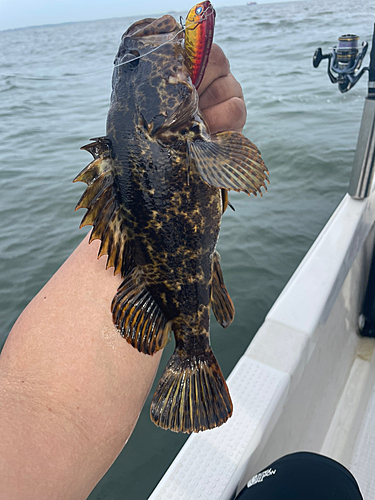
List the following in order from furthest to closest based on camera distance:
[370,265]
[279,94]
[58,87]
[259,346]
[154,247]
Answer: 1. [279,94]
2. [370,265]
3. [259,346]
4. [58,87]
5. [154,247]

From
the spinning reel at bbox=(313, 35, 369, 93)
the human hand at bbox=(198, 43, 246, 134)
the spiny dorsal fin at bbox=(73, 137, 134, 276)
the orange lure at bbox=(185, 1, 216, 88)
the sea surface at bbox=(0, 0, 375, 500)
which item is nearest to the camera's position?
the orange lure at bbox=(185, 1, 216, 88)

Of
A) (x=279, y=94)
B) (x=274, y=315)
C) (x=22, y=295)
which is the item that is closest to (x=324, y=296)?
(x=274, y=315)

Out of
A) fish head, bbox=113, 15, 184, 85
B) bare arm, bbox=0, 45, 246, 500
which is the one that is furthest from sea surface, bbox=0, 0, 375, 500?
bare arm, bbox=0, 45, 246, 500

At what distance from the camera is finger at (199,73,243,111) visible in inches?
55.1

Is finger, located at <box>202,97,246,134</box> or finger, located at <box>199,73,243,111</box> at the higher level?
finger, located at <box>199,73,243,111</box>

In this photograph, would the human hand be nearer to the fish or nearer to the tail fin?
the fish

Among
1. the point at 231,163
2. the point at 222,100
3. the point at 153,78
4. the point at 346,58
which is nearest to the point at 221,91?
the point at 222,100

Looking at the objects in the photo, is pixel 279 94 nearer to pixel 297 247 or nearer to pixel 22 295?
pixel 297 247

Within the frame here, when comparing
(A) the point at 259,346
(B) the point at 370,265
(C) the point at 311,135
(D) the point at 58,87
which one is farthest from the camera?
(C) the point at 311,135

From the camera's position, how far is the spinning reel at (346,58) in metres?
4.11

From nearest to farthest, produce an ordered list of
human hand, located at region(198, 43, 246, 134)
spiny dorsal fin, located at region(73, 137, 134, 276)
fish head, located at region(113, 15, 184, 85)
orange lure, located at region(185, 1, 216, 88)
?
1. orange lure, located at region(185, 1, 216, 88)
2. spiny dorsal fin, located at region(73, 137, 134, 276)
3. fish head, located at region(113, 15, 184, 85)
4. human hand, located at region(198, 43, 246, 134)

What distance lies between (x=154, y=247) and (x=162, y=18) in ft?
2.62

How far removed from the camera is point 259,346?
8.50ft

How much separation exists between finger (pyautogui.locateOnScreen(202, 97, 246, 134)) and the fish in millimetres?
168
